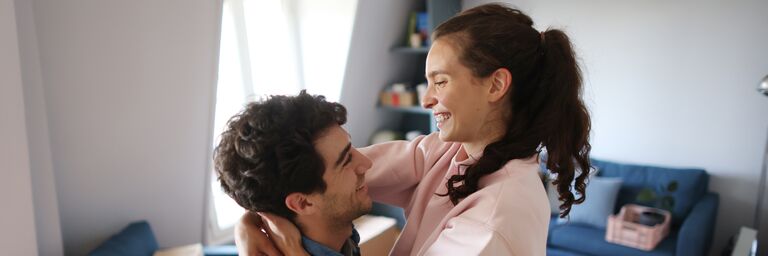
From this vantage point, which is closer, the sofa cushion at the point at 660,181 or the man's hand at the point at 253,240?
the man's hand at the point at 253,240

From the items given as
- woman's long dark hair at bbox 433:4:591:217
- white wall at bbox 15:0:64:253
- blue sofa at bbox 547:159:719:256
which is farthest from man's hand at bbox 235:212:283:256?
blue sofa at bbox 547:159:719:256

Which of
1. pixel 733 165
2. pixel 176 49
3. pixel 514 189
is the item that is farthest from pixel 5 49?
pixel 733 165

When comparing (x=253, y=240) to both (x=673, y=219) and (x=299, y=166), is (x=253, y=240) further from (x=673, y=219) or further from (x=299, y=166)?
(x=673, y=219)

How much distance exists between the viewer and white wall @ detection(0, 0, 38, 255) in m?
1.79

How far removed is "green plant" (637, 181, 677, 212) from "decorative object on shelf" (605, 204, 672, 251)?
0.05 meters

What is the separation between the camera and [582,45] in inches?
152

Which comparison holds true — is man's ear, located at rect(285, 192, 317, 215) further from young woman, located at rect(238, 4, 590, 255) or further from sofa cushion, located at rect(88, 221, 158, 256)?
sofa cushion, located at rect(88, 221, 158, 256)

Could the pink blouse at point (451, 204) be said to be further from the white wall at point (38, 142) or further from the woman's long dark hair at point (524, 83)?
the white wall at point (38, 142)

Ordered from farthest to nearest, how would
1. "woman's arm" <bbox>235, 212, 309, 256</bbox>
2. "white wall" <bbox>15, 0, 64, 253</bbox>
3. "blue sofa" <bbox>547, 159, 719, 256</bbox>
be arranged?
"blue sofa" <bbox>547, 159, 719, 256</bbox>
"white wall" <bbox>15, 0, 64, 253</bbox>
"woman's arm" <bbox>235, 212, 309, 256</bbox>

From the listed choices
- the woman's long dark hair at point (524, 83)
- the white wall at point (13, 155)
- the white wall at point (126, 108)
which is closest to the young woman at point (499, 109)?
the woman's long dark hair at point (524, 83)

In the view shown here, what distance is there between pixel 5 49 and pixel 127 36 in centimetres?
61

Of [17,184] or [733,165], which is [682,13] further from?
[17,184]

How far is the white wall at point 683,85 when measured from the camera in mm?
3402

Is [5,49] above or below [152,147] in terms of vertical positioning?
above
